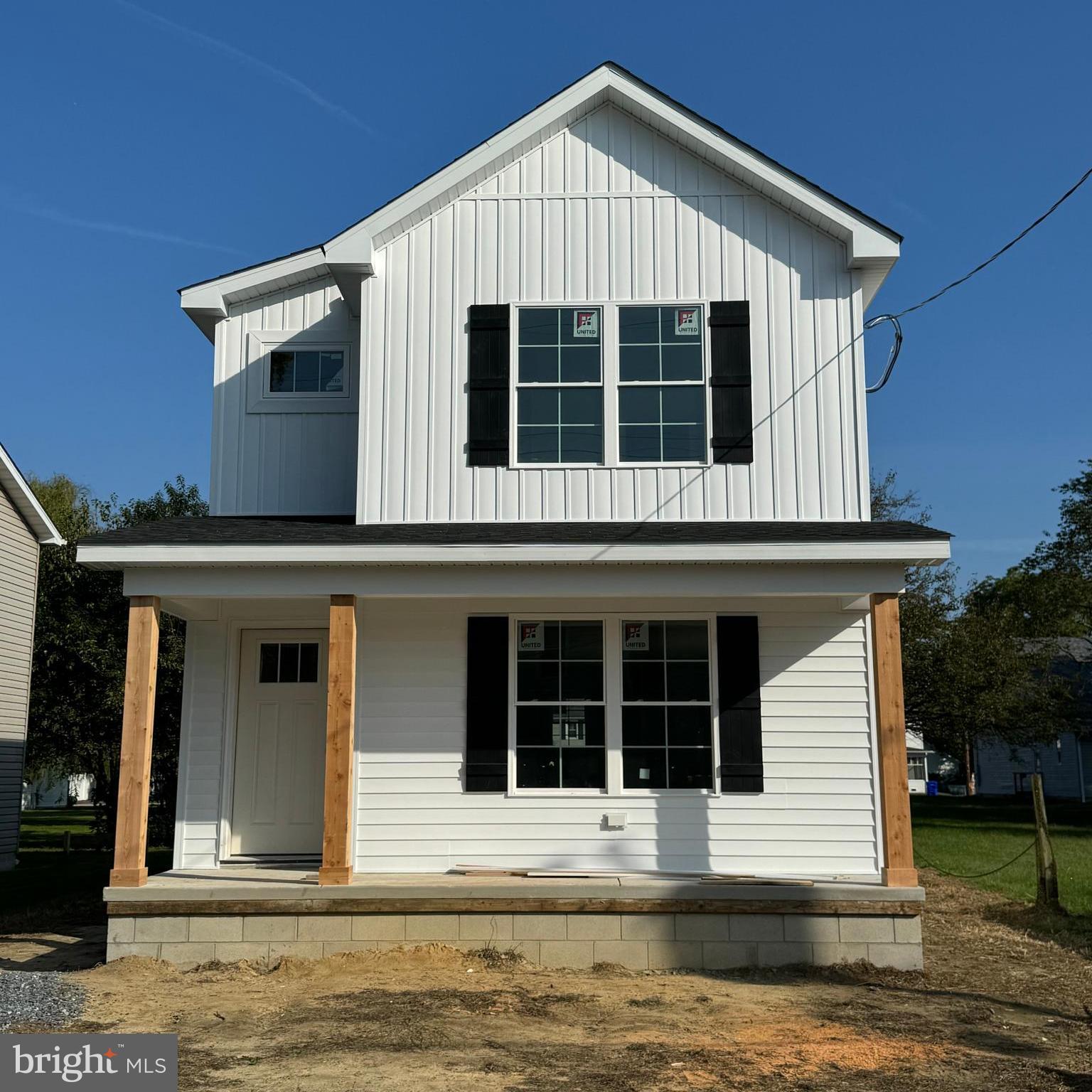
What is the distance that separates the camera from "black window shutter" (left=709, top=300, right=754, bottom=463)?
1007cm

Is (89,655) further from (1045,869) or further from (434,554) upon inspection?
(1045,869)

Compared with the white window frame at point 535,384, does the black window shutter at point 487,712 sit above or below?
below

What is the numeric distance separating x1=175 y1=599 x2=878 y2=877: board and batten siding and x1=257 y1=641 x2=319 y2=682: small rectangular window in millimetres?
782

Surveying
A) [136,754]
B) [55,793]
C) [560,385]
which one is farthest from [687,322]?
[55,793]

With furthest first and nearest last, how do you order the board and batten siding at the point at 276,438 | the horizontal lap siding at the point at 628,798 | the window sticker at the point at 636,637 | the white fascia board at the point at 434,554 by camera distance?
1. the board and batten siding at the point at 276,438
2. the window sticker at the point at 636,637
3. the horizontal lap siding at the point at 628,798
4. the white fascia board at the point at 434,554

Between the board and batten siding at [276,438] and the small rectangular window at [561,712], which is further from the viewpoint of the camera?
the board and batten siding at [276,438]

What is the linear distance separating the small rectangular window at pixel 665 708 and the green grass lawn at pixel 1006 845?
4.74m

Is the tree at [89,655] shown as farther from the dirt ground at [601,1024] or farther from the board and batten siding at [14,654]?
the dirt ground at [601,1024]

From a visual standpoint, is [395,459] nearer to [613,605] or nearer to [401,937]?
[613,605]

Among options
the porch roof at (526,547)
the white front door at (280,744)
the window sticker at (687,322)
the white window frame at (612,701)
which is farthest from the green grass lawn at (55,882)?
the window sticker at (687,322)

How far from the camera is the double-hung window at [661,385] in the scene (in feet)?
33.2

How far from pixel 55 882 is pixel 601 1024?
10.6 meters

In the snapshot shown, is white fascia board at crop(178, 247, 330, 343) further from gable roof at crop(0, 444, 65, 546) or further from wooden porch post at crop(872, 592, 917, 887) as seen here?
gable roof at crop(0, 444, 65, 546)

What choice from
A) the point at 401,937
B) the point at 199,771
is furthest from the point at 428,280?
the point at 401,937
